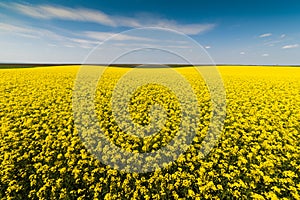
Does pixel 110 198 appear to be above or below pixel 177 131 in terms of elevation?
below

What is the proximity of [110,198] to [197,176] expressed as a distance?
9.79 feet

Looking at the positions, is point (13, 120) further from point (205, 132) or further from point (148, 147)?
point (205, 132)

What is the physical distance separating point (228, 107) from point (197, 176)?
25.1 ft

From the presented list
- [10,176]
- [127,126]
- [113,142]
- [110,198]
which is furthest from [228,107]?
[10,176]

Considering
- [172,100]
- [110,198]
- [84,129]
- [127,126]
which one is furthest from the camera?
[172,100]

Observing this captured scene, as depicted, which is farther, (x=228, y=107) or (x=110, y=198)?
(x=228, y=107)

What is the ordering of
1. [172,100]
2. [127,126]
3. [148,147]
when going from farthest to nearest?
[172,100]
[127,126]
[148,147]

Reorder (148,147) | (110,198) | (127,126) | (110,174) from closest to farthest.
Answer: (110,198), (110,174), (148,147), (127,126)

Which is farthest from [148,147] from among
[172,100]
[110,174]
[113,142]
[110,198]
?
[172,100]

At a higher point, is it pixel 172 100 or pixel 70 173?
pixel 172 100

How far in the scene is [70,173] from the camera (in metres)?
6.67

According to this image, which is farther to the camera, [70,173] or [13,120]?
[13,120]

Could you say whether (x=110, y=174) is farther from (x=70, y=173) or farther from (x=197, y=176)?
(x=197, y=176)

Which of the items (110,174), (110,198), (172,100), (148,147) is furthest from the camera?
Result: (172,100)
